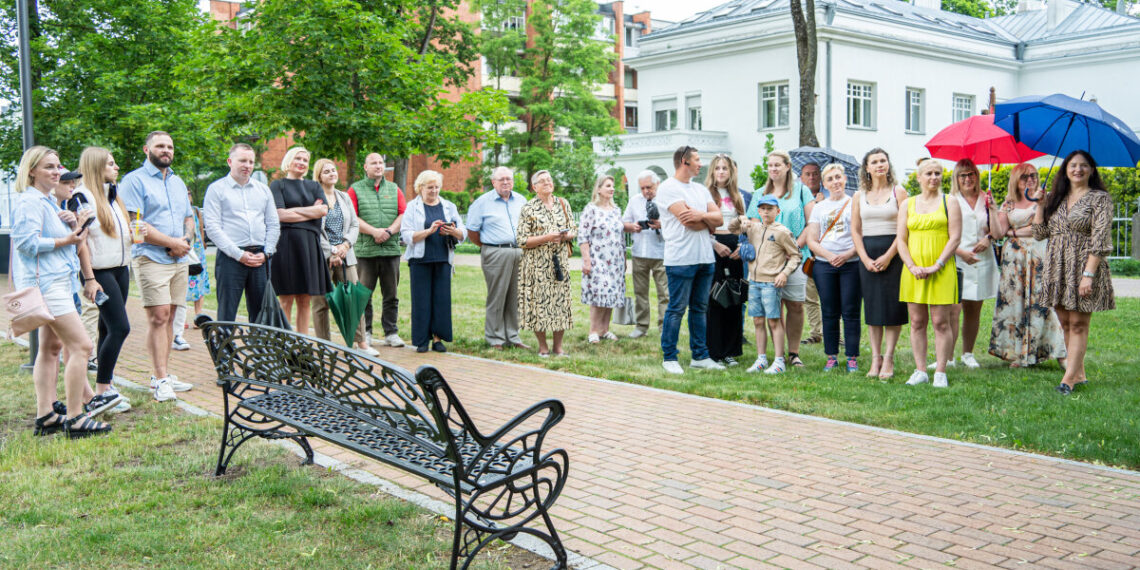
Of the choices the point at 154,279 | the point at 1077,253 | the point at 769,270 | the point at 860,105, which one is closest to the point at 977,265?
the point at 1077,253

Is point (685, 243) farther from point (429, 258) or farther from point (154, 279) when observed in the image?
point (154, 279)

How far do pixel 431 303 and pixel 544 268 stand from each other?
1.35 meters

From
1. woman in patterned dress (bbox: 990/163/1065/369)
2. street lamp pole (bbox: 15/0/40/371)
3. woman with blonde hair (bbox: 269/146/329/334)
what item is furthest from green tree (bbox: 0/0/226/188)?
woman in patterned dress (bbox: 990/163/1065/369)

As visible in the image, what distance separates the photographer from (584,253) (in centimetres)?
1115

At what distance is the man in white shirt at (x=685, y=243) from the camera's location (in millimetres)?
8859

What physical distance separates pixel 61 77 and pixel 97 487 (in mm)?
22969

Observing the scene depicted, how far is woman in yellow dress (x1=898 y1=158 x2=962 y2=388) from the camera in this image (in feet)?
26.3

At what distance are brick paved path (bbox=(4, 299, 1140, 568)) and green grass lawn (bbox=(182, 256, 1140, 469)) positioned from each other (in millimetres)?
343

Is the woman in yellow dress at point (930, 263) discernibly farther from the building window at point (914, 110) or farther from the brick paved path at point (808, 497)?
the building window at point (914, 110)

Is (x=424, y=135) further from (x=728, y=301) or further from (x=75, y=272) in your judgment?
(x=75, y=272)

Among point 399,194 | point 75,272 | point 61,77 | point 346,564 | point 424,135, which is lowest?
point 346,564

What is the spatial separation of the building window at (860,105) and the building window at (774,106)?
2436 millimetres

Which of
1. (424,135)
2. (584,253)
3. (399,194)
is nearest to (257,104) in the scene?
(424,135)

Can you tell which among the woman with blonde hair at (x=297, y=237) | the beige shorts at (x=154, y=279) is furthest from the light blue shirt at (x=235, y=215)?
the woman with blonde hair at (x=297, y=237)
